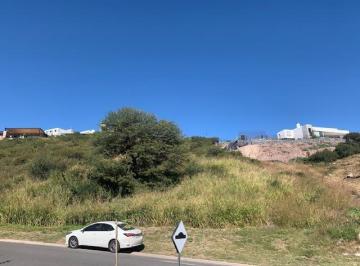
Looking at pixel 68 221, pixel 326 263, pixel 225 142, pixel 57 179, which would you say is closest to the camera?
pixel 326 263

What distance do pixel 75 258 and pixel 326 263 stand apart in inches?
393

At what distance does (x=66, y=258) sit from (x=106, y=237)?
10.8ft

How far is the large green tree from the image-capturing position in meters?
37.0

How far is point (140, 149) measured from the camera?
37.3 meters

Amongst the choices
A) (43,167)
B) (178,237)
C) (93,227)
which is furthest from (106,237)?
(43,167)

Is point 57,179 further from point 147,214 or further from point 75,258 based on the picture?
point 75,258

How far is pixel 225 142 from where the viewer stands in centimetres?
10650

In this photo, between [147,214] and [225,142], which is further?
[225,142]

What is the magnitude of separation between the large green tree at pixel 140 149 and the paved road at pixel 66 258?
1340 centimetres

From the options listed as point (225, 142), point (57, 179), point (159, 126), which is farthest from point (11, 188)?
point (225, 142)

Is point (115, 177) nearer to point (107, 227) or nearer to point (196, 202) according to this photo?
→ point (196, 202)

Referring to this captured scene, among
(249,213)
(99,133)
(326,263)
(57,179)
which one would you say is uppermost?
(99,133)

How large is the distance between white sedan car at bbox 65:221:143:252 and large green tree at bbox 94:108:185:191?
1202 centimetres

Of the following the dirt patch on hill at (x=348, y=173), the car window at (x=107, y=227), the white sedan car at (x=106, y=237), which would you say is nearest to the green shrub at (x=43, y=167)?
the white sedan car at (x=106, y=237)
